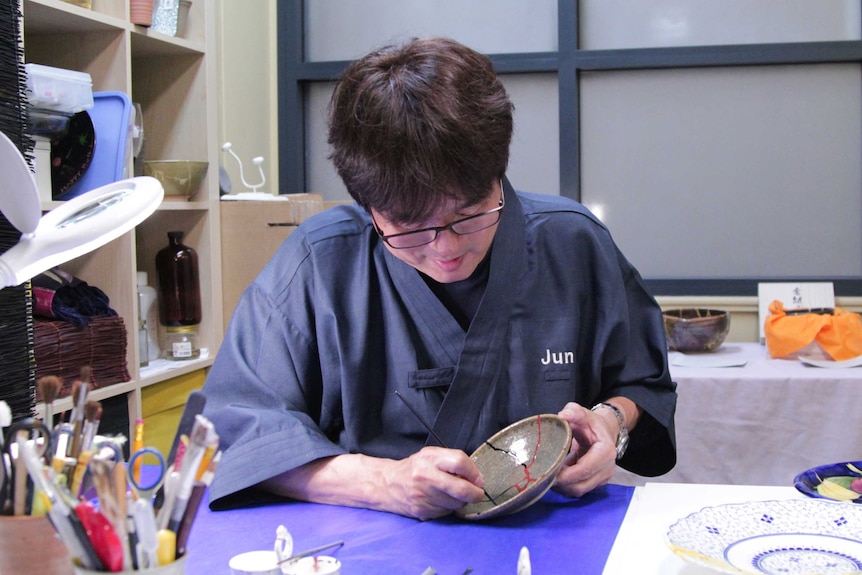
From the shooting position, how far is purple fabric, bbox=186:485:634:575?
0.93m

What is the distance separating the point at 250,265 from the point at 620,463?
147cm

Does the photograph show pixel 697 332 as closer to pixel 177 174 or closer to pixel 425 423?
pixel 177 174

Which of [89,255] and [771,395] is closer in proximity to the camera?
[89,255]

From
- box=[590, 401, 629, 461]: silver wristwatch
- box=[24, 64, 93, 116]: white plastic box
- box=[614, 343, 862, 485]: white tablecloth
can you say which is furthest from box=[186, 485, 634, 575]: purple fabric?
box=[614, 343, 862, 485]: white tablecloth

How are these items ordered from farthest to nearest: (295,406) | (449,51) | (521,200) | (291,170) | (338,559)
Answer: (291,170), (521,200), (295,406), (449,51), (338,559)

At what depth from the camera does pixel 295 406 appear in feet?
4.19

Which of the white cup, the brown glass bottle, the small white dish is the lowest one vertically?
the small white dish

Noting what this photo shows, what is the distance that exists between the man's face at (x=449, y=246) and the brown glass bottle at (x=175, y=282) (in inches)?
55.1

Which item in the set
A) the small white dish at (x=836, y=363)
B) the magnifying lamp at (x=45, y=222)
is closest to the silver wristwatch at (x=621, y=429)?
the magnifying lamp at (x=45, y=222)

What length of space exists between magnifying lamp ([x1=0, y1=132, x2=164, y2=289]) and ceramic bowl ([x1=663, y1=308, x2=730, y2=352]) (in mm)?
2238

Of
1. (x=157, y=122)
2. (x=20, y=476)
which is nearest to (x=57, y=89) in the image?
(x=157, y=122)

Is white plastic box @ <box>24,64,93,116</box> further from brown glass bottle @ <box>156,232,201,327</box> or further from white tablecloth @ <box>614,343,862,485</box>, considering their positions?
white tablecloth @ <box>614,343,862,485</box>

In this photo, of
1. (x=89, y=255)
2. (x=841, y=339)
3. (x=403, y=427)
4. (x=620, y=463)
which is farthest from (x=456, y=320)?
(x=841, y=339)

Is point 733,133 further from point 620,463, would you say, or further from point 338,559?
point 338,559
